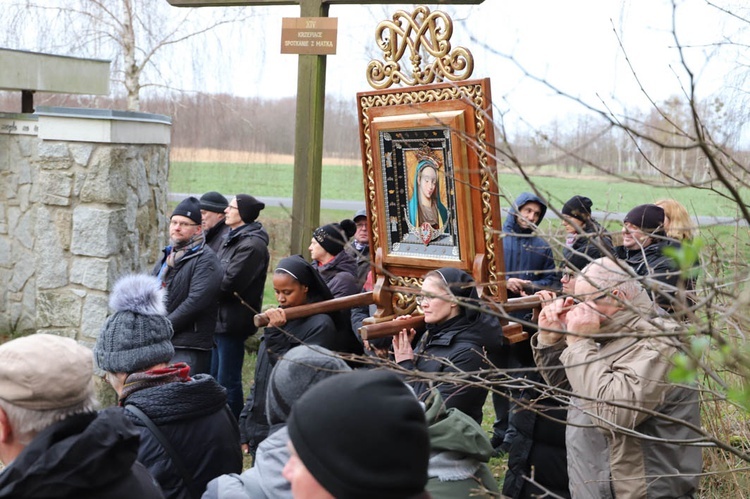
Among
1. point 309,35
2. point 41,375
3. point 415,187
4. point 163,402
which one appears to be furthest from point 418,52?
point 41,375

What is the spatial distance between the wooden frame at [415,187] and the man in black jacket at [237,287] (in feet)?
4.57

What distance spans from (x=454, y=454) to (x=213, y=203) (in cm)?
411

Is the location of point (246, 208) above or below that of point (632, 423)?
above

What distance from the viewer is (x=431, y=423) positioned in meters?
2.85

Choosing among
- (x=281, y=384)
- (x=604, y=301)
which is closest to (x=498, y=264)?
(x=604, y=301)

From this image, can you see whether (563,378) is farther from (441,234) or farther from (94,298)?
(94,298)

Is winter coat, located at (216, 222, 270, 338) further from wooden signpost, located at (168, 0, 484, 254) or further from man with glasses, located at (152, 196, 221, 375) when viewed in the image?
wooden signpost, located at (168, 0, 484, 254)

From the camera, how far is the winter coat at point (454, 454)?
279 cm

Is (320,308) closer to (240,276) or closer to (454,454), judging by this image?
(240,276)

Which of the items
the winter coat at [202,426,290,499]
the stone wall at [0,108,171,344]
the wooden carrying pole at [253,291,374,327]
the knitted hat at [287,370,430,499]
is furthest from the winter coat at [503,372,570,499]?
the stone wall at [0,108,171,344]

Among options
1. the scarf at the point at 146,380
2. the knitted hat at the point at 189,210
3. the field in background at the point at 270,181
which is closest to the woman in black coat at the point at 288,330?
the knitted hat at the point at 189,210

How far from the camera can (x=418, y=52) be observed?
183 inches

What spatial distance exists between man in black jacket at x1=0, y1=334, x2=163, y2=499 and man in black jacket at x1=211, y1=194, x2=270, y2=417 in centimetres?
373

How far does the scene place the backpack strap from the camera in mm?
2986
